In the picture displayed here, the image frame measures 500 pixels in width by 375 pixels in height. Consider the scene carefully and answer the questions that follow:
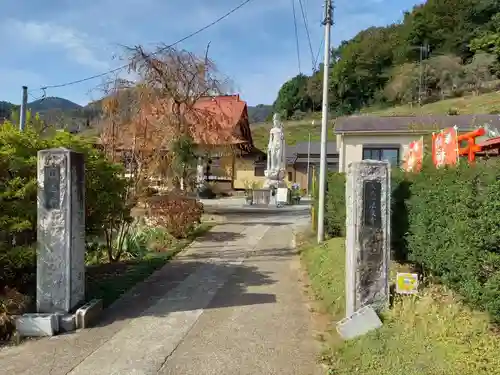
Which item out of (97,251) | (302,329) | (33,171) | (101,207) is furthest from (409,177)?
(97,251)

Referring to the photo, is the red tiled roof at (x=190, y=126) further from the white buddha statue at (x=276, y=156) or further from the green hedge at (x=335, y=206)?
the green hedge at (x=335, y=206)

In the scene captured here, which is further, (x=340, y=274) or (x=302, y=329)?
(x=340, y=274)

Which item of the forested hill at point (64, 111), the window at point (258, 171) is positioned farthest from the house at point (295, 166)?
the forested hill at point (64, 111)

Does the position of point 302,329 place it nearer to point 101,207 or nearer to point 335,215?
point 101,207

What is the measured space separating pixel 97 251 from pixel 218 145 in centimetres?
909

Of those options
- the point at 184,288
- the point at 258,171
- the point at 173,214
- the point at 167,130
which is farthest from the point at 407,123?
the point at 184,288

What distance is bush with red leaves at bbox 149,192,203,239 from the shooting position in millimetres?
12367

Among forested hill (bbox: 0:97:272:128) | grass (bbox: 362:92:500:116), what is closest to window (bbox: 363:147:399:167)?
forested hill (bbox: 0:97:272:128)

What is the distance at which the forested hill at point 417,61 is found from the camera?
5312 cm

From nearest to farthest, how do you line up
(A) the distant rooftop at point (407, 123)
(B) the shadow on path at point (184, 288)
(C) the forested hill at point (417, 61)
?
(B) the shadow on path at point (184, 288)
(A) the distant rooftop at point (407, 123)
(C) the forested hill at point (417, 61)

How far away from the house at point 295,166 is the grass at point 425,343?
27.4 meters

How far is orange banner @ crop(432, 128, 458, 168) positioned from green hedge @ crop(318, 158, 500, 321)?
1.70 ft

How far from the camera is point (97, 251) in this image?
9469mm

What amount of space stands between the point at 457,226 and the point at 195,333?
11.4 ft
